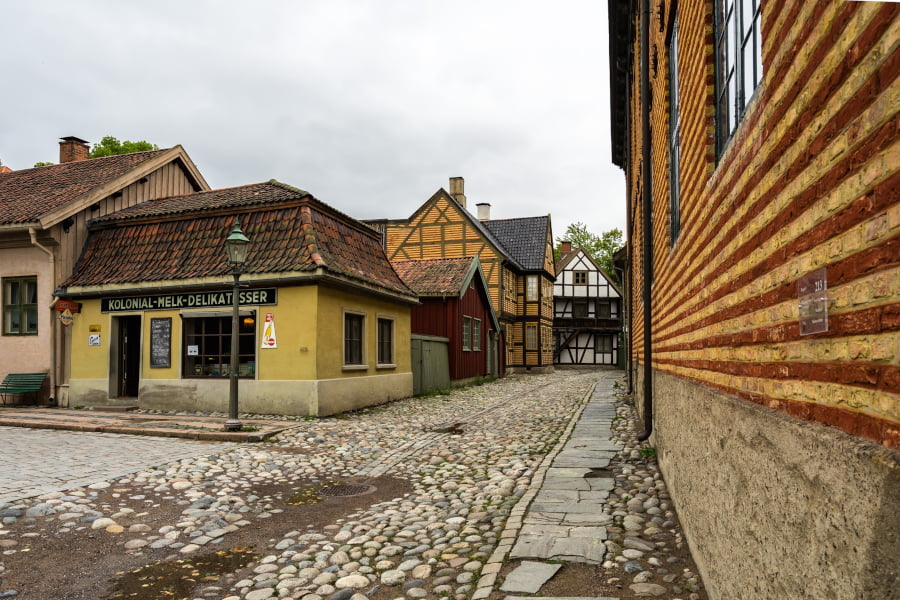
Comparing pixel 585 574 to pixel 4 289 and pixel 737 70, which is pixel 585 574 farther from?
pixel 4 289

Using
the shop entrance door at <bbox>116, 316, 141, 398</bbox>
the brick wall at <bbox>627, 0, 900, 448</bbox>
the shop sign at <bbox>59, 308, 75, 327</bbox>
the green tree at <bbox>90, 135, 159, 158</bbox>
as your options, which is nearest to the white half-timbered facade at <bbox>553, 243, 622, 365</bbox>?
the green tree at <bbox>90, 135, 159, 158</bbox>

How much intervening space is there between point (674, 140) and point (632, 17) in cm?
731

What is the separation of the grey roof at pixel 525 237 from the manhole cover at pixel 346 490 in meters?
28.4

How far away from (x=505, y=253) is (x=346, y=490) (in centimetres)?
2633

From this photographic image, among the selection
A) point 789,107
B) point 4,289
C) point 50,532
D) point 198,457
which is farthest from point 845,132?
point 4,289

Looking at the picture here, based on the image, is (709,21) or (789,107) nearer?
(789,107)

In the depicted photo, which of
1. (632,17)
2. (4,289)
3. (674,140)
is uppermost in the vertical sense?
(632,17)

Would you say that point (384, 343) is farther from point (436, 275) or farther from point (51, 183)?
point (51, 183)

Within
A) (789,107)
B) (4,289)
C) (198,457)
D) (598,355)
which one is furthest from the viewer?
(598,355)

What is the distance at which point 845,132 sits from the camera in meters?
1.62

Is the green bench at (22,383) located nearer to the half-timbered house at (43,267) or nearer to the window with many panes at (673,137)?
the half-timbered house at (43,267)

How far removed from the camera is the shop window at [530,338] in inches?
1364

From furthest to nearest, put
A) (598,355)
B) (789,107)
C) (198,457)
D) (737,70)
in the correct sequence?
(598,355) < (198,457) < (737,70) < (789,107)

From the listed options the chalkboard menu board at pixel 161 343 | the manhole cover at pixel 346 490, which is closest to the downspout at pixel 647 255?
the manhole cover at pixel 346 490
